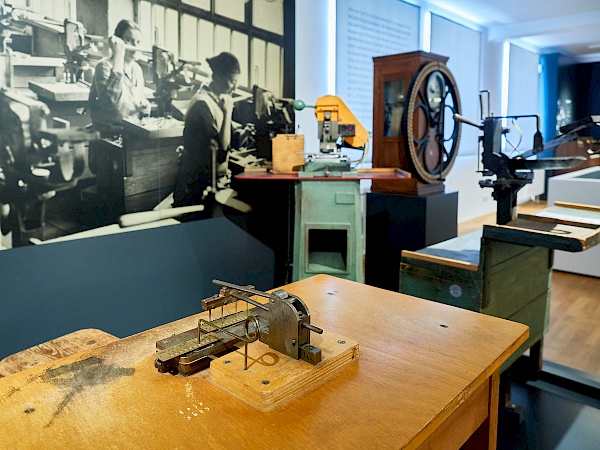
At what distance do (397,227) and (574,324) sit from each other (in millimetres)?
1241

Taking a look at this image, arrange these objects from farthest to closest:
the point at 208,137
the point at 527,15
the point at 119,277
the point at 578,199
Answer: the point at 527,15
the point at 578,199
the point at 208,137
the point at 119,277

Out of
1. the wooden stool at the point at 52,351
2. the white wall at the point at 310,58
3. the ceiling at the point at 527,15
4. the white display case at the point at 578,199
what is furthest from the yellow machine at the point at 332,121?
the ceiling at the point at 527,15

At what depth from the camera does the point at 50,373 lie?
1.02 m

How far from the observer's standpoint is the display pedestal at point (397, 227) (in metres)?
3.63

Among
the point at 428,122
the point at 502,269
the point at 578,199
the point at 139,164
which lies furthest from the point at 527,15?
the point at 139,164

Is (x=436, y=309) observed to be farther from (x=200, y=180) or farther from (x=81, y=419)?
(x=200, y=180)

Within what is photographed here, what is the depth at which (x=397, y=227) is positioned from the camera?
3.74 metres

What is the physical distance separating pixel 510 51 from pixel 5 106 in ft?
22.9

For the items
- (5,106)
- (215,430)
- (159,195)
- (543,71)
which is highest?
(543,71)

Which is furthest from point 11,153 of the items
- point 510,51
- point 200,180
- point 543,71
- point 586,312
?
point 543,71

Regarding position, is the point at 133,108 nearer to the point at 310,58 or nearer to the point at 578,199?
the point at 310,58

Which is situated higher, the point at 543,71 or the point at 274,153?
the point at 543,71

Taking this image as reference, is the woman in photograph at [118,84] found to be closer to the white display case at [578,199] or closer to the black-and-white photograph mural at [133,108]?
the black-and-white photograph mural at [133,108]

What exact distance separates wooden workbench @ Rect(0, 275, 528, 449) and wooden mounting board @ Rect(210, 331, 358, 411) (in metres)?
0.02
